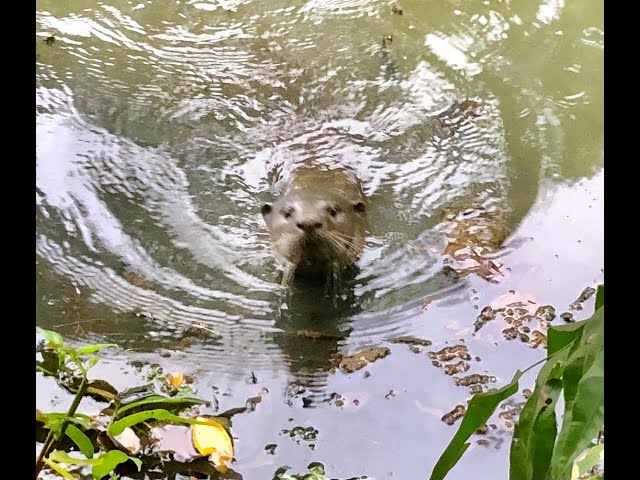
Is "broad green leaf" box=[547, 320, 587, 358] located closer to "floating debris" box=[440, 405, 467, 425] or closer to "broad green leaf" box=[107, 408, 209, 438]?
"broad green leaf" box=[107, 408, 209, 438]

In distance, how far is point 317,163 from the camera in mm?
4164

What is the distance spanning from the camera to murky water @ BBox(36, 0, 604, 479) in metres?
2.69

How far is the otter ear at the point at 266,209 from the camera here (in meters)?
3.49

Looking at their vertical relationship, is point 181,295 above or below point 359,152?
below

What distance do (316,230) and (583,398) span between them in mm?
2267

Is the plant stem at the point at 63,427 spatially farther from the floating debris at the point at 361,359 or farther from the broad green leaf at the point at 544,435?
the broad green leaf at the point at 544,435

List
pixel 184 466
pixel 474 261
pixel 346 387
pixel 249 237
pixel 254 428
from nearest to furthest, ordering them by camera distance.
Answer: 1. pixel 184 466
2. pixel 254 428
3. pixel 346 387
4. pixel 474 261
5. pixel 249 237

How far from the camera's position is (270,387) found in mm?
2658

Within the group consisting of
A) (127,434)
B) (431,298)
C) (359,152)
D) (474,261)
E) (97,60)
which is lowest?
(127,434)

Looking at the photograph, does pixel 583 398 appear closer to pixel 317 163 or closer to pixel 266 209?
pixel 266 209

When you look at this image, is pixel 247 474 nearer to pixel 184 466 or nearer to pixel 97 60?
pixel 184 466

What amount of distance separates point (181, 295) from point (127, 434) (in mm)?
957

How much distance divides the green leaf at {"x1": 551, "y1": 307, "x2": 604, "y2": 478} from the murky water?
1294mm
